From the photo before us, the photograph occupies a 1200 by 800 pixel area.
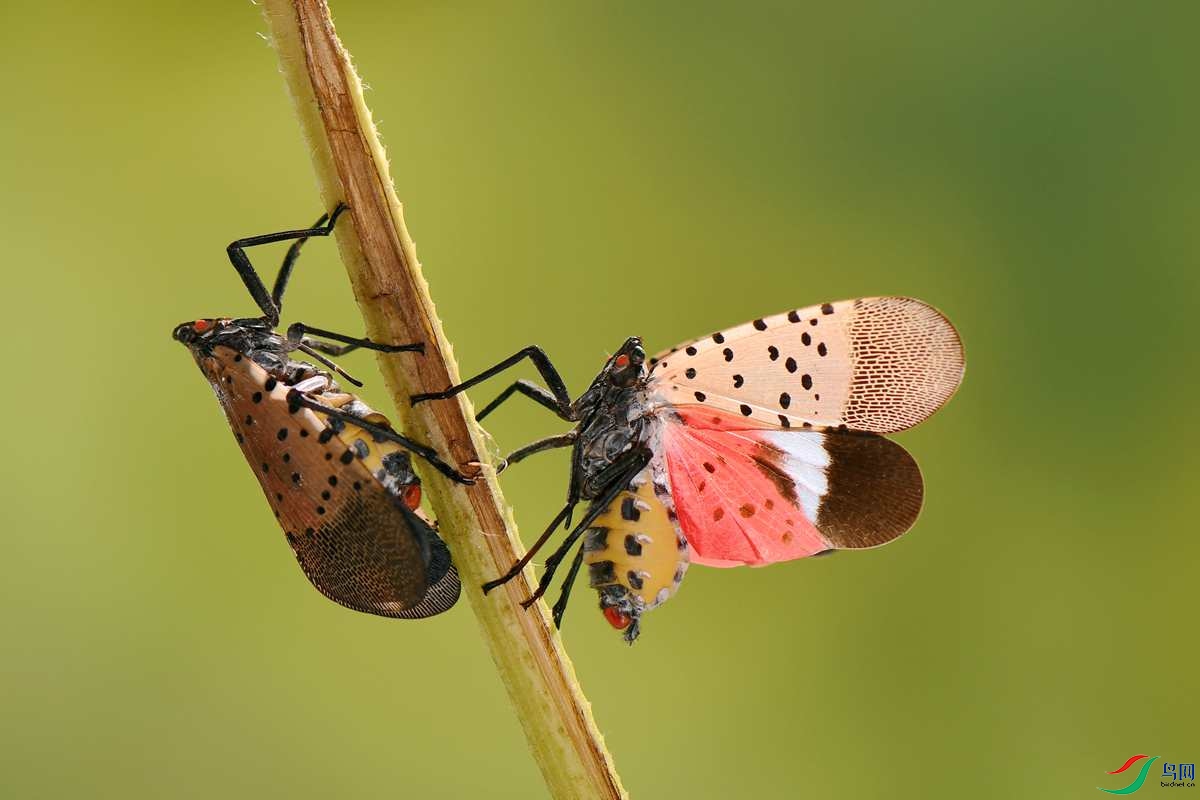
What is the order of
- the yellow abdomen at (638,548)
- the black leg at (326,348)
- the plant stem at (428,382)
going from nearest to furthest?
the plant stem at (428,382) → the yellow abdomen at (638,548) → the black leg at (326,348)

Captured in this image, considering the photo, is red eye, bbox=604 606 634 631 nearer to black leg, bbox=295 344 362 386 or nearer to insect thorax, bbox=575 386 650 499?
insect thorax, bbox=575 386 650 499

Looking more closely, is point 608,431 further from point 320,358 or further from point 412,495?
point 320,358

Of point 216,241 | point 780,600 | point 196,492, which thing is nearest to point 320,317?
point 216,241

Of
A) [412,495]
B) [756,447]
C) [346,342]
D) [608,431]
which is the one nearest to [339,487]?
[412,495]

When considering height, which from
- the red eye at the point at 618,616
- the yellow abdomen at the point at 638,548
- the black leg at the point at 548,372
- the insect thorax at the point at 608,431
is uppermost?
the black leg at the point at 548,372

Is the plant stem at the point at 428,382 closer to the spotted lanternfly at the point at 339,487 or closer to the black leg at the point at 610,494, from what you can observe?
the spotted lanternfly at the point at 339,487

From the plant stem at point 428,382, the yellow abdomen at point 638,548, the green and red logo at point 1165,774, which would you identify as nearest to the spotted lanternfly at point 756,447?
the yellow abdomen at point 638,548
